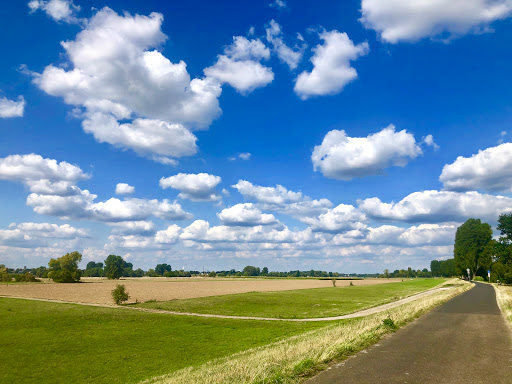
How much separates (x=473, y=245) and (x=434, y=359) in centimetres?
14186

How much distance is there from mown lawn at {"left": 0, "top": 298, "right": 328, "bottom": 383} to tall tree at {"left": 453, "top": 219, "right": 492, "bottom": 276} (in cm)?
11625

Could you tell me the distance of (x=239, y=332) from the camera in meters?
32.6

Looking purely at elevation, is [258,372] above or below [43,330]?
above

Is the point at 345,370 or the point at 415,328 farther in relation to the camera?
the point at 415,328

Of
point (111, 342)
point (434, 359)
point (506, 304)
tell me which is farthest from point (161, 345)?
point (506, 304)

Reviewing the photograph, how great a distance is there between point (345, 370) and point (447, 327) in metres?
13.7

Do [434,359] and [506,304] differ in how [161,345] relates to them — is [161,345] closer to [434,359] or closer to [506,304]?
[434,359]

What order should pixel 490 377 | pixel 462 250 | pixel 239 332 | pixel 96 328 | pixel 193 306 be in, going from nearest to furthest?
pixel 490 377 → pixel 239 332 → pixel 96 328 → pixel 193 306 → pixel 462 250

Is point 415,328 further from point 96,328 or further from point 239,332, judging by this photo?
point 96,328

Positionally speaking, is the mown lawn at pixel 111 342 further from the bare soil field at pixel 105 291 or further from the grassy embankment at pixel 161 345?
the bare soil field at pixel 105 291

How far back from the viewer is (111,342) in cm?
2930

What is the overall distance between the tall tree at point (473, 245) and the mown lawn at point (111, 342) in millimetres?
116249

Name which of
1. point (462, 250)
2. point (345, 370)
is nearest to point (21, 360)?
point (345, 370)

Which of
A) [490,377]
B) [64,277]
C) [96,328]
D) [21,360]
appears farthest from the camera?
[64,277]
